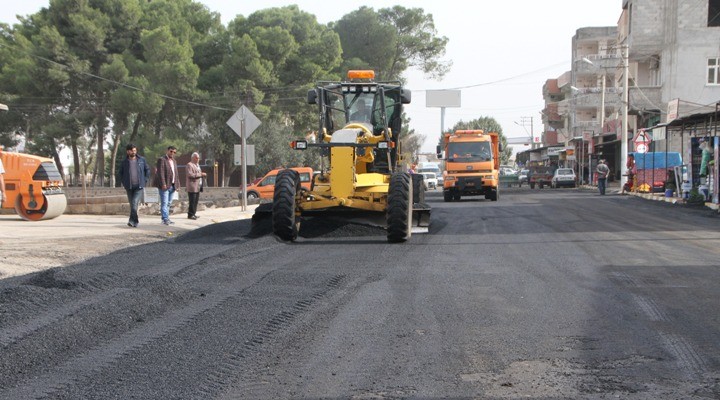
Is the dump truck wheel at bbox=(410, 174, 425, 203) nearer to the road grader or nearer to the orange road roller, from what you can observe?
the road grader

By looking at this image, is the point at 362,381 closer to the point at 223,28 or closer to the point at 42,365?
the point at 42,365

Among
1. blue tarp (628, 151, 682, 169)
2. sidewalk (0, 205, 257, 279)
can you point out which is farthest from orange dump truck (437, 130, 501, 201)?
sidewalk (0, 205, 257, 279)

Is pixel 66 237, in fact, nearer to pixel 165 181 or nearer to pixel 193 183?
pixel 165 181

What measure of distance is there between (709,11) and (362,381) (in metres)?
47.2

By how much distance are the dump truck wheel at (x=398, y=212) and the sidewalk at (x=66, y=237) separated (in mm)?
4140

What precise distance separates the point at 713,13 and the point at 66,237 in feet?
141

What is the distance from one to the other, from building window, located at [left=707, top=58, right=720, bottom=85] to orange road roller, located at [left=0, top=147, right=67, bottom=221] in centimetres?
3988

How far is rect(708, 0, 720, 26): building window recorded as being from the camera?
150ft

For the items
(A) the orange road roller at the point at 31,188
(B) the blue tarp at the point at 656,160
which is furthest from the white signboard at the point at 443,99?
(A) the orange road roller at the point at 31,188

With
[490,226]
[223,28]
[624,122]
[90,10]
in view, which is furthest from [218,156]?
[490,226]

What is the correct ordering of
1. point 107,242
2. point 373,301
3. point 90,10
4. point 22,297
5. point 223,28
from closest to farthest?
point 22,297 < point 373,301 < point 107,242 < point 90,10 < point 223,28

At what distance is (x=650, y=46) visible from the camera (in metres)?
47.1

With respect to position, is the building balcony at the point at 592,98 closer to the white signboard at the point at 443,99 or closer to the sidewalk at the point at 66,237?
the white signboard at the point at 443,99

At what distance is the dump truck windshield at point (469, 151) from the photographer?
1199 inches
